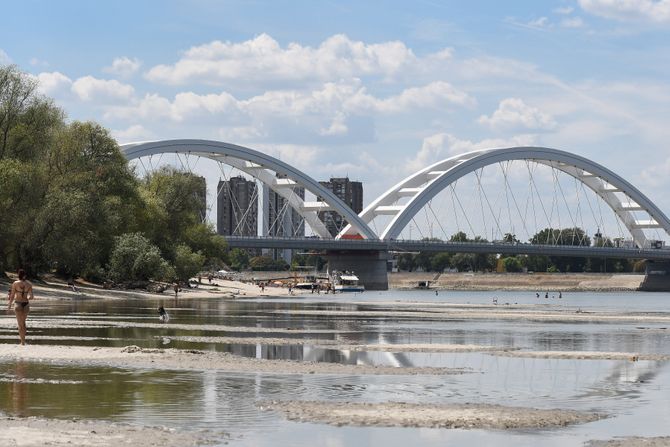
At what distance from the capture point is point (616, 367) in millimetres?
28766

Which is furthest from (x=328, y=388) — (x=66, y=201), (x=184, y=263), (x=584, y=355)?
(x=184, y=263)

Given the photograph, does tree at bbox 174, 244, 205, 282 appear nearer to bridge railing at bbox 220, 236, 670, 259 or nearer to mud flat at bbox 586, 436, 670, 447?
bridge railing at bbox 220, 236, 670, 259

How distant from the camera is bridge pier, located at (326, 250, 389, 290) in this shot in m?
163

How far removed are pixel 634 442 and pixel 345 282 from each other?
13127 cm

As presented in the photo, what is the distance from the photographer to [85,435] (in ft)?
50.8

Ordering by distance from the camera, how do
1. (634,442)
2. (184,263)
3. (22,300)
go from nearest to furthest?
(634,442) < (22,300) < (184,263)

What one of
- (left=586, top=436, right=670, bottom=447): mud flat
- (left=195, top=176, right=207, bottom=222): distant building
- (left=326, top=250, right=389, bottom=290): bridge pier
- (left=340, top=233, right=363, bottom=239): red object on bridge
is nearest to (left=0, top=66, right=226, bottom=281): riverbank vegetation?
(left=195, top=176, right=207, bottom=222): distant building

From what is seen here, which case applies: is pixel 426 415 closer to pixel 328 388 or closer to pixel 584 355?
pixel 328 388

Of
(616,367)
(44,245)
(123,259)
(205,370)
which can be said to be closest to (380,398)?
(205,370)

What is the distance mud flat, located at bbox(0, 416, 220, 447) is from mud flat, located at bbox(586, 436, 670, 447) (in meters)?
5.05

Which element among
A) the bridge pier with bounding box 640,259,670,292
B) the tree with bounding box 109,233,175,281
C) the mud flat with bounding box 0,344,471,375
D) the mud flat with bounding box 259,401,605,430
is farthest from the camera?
the bridge pier with bounding box 640,259,670,292

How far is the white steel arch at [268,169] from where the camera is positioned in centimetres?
13900

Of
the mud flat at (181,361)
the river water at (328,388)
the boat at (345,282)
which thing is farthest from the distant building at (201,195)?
the mud flat at (181,361)

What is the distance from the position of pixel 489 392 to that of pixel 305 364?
5.89 meters
